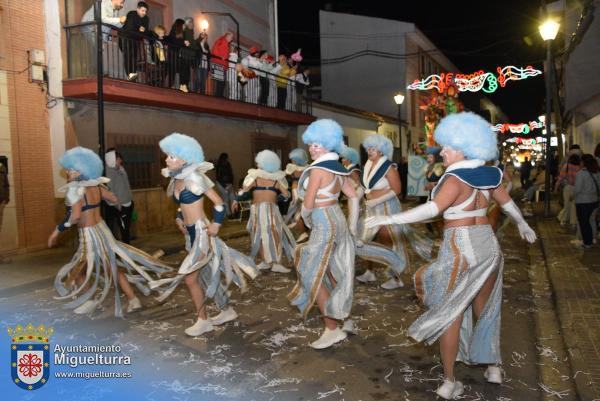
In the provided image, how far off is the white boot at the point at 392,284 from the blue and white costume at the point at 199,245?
7.41 feet

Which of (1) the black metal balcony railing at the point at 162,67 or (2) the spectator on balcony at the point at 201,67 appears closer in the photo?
(1) the black metal balcony railing at the point at 162,67

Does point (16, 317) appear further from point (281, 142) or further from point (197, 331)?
point (281, 142)

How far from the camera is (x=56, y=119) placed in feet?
36.2

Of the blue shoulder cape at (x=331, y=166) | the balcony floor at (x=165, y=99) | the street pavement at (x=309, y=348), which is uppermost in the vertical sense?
the balcony floor at (x=165, y=99)

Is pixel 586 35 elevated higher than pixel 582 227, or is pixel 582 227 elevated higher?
pixel 586 35

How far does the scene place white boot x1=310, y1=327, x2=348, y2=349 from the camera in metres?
4.82

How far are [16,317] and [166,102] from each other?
7733 mm

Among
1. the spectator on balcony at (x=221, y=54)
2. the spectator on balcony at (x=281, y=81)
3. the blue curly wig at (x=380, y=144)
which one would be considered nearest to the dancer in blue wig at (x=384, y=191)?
the blue curly wig at (x=380, y=144)

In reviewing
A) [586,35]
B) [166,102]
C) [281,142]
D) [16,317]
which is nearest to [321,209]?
[16,317]

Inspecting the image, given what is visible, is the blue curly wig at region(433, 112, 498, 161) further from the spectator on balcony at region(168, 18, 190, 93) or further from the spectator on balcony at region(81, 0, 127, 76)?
the spectator on balcony at region(168, 18, 190, 93)

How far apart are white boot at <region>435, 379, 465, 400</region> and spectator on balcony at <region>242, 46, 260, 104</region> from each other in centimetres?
1428

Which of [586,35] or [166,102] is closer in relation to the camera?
[166,102]

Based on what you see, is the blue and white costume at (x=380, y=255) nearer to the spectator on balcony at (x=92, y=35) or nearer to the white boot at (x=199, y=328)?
the white boot at (x=199, y=328)

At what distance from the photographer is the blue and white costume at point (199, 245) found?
5172 millimetres
